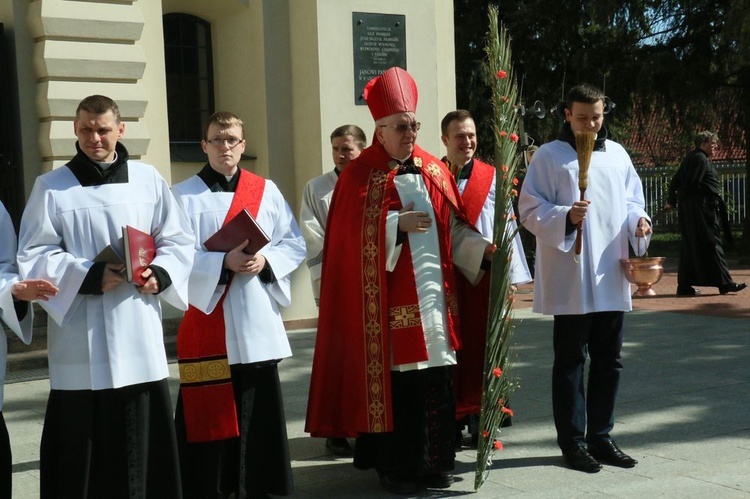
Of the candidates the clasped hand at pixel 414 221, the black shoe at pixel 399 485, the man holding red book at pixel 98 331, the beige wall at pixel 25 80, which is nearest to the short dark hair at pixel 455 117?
the clasped hand at pixel 414 221

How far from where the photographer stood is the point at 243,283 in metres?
5.74

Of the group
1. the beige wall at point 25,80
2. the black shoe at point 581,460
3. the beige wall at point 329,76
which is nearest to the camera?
the black shoe at point 581,460

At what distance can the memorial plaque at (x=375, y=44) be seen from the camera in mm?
11867

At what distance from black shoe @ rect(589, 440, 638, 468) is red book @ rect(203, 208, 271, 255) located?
228 cm

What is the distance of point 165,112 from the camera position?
11.2 m

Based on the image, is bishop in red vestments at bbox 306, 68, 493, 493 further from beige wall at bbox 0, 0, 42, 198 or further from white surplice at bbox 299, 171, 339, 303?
beige wall at bbox 0, 0, 42, 198

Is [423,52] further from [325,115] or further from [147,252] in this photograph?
[147,252]

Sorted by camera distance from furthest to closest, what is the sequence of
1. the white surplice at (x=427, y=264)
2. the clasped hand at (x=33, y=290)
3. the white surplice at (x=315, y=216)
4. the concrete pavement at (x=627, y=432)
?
1. the white surplice at (x=315, y=216)
2. the white surplice at (x=427, y=264)
3. the concrete pavement at (x=627, y=432)
4. the clasped hand at (x=33, y=290)

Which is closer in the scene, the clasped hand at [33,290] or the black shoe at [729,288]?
the clasped hand at [33,290]

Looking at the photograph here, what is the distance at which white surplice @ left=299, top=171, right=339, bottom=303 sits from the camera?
7277 millimetres

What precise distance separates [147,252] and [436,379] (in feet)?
5.94

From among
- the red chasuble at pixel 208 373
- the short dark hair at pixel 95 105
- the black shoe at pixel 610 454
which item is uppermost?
the short dark hair at pixel 95 105

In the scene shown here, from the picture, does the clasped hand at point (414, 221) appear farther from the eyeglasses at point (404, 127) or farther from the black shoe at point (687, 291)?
the black shoe at point (687, 291)

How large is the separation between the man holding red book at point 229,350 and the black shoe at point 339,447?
1.07 meters
